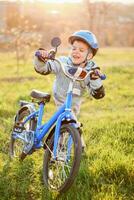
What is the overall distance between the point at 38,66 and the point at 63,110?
0.65 metres

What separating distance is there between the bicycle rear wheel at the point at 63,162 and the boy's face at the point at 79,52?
2.97ft

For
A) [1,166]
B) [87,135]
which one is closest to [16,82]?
[87,135]

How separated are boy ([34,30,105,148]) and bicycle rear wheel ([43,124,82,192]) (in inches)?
19.1

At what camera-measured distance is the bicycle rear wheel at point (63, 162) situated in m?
4.43

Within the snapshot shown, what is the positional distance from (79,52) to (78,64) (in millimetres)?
162

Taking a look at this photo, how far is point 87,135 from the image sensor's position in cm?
672

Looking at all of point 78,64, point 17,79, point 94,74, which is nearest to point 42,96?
point 78,64

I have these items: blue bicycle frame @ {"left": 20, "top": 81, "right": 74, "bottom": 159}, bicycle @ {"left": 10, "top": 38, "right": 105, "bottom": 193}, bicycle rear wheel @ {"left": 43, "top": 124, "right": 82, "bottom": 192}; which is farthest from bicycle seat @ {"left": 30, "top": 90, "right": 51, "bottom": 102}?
bicycle rear wheel @ {"left": 43, "top": 124, "right": 82, "bottom": 192}

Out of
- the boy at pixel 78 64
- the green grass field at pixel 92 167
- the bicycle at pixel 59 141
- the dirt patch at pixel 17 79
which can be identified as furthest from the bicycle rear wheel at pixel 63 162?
the dirt patch at pixel 17 79

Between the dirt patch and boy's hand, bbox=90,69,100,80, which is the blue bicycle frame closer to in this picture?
boy's hand, bbox=90,69,100,80

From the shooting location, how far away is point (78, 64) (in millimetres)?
5219

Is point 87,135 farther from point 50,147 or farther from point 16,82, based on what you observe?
point 16,82

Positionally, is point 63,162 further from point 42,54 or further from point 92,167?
point 42,54

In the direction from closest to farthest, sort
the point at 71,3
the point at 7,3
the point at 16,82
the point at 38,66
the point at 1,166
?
the point at 38,66 → the point at 1,166 → the point at 16,82 → the point at 7,3 → the point at 71,3
